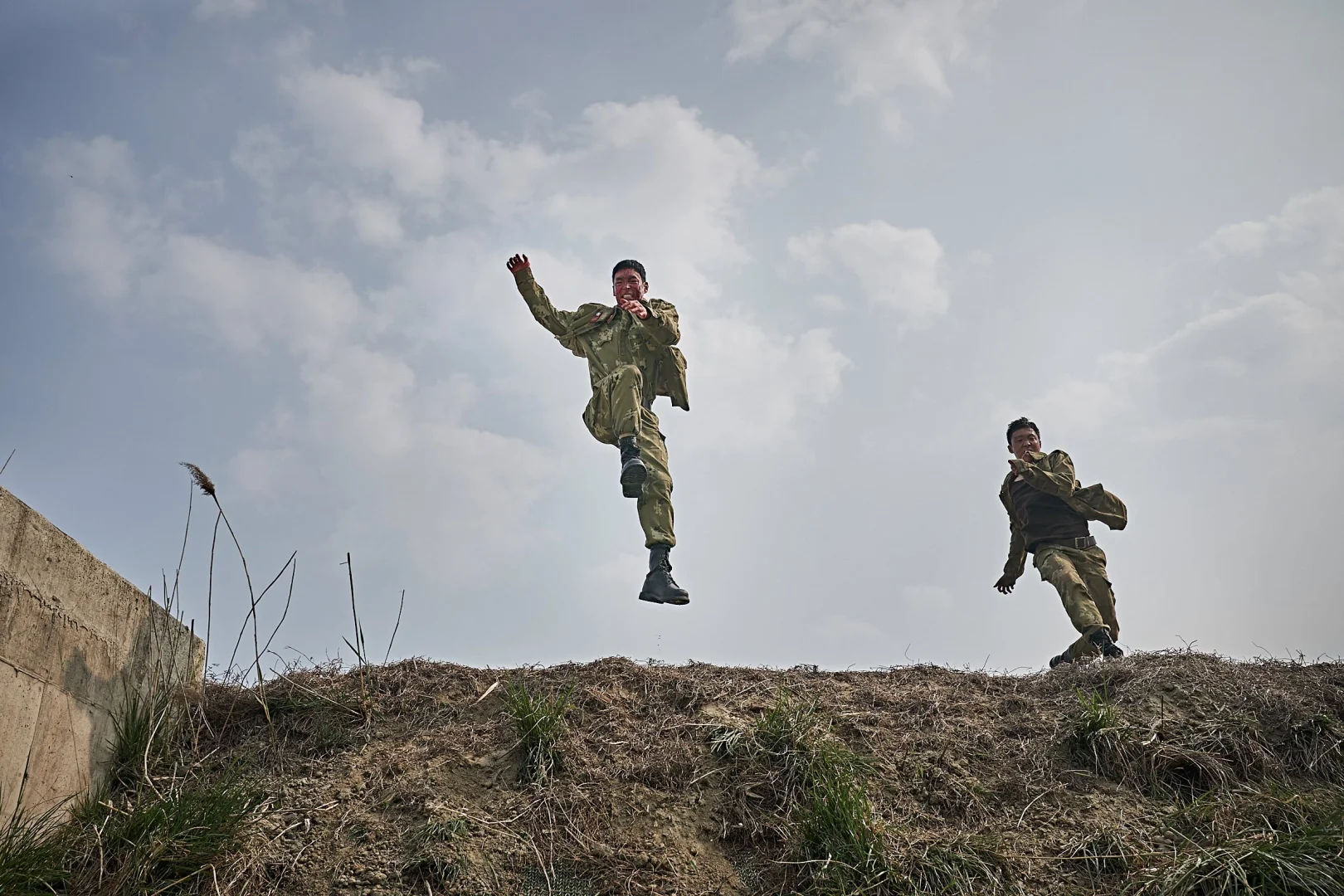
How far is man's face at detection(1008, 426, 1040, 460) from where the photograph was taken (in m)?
8.13

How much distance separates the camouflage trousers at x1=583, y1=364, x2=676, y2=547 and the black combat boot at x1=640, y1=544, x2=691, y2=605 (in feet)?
0.22

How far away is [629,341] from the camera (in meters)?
7.80

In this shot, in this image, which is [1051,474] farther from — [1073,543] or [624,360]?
[624,360]

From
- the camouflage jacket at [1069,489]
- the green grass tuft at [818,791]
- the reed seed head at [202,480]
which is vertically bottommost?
the green grass tuft at [818,791]

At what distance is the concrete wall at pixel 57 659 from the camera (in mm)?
3363

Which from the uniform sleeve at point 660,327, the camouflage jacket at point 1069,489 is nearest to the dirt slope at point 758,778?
the camouflage jacket at point 1069,489

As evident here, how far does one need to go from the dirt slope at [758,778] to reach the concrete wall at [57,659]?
452 mm

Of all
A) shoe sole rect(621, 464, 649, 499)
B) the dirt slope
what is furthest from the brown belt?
shoe sole rect(621, 464, 649, 499)

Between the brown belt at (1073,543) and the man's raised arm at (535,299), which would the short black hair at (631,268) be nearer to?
the man's raised arm at (535,299)

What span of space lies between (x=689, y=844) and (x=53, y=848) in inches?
82.8

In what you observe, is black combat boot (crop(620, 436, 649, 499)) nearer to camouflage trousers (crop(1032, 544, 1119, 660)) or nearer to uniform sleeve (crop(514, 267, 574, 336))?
uniform sleeve (crop(514, 267, 574, 336))

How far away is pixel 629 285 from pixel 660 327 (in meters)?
0.56

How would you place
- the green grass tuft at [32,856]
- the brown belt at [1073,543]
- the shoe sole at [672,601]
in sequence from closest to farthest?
1. the green grass tuft at [32,856]
2. the shoe sole at [672,601]
3. the brown belt at [1073,543]

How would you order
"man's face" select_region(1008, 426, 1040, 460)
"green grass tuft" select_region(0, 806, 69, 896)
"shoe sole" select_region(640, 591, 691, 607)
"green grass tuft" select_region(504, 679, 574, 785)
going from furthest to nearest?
"man's face" select_region(1008, 426, 1040, 460)
"shoe sole" select_region(640, 591, 691, 607)
"green grass tuft" select_region(504, 679, 574, 785)
"green grass tuft" select_region(0, 806, 69, 896)
